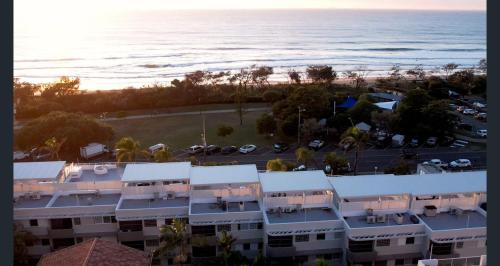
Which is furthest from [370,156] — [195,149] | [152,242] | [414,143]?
[152,242]

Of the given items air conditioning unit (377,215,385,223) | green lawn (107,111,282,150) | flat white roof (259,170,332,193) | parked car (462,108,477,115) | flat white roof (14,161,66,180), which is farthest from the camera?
parked car (462,108,477,115)

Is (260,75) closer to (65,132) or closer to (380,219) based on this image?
(65,132)

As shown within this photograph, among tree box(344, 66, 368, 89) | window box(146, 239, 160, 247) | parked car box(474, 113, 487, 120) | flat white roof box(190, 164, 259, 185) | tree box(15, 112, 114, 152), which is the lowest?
window box(146, 239, 160, 247)

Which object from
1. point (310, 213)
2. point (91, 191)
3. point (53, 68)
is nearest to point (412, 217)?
point (310, 213)

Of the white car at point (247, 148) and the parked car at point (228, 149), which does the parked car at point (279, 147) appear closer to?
the white car at point (247, 148)

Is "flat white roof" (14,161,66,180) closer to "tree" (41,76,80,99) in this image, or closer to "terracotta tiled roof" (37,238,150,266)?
"terracotta tiled roof" (37,238,150,266)

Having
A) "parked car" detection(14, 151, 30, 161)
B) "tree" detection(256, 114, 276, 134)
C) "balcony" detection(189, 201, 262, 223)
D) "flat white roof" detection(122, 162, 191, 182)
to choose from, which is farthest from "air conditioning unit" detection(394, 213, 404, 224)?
"parked car" detection(14, 151, 30, 161)
